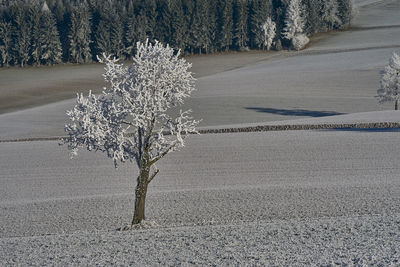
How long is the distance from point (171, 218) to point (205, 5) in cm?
8434

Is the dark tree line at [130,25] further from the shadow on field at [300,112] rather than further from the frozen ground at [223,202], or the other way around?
the frozen ground at [223,202]

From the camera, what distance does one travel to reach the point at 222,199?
2338cm

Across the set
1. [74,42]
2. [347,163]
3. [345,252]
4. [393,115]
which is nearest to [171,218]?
[345,252]

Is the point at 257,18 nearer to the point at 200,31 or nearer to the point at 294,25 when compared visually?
the point at 294,25

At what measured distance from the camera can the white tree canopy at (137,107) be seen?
19.7 metres

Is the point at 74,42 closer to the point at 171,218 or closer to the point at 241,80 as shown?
the point at 241,80

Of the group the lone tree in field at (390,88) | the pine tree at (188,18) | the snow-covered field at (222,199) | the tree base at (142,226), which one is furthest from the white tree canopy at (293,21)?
the tree base at (142,226)

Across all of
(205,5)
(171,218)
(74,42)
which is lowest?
(171,218)

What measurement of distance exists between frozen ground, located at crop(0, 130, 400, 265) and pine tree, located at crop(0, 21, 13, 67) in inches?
2227

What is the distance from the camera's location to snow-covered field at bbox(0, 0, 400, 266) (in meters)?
15.6

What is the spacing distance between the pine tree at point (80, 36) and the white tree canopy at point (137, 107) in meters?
74.9

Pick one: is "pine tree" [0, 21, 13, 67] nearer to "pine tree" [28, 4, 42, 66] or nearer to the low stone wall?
"pine tree" [28, 4, 42, 66]

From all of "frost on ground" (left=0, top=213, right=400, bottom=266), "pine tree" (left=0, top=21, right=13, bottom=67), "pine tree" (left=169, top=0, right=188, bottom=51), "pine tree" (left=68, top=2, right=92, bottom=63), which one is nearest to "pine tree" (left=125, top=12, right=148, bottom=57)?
"pine tree" (left=169, top=0, right=188, bottom=51)

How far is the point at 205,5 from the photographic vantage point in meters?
102
